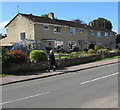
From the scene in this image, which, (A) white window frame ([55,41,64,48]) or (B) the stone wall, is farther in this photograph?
(A) white window frame ([55,41,64,48])

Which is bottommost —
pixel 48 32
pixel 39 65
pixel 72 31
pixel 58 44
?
pixel 39 65

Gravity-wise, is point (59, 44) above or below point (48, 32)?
below

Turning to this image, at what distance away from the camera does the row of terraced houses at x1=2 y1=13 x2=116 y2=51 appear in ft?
117

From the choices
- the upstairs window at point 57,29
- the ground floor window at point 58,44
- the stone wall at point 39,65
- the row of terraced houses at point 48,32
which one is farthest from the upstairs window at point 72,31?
the stone wall at point 39,65

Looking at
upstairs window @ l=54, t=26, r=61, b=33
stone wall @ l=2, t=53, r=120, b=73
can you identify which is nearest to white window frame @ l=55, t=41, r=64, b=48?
upstairs window @ l=54, t=26, r=61, b=33

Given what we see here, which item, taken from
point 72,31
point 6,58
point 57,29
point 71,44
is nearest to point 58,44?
point 57,29

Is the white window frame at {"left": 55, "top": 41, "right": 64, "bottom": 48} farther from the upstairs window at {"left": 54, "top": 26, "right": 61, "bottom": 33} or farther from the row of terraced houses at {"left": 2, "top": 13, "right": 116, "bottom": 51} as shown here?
the upstairs window at {"left": 54, "top": 26, "right": 61, "bottom": 33}

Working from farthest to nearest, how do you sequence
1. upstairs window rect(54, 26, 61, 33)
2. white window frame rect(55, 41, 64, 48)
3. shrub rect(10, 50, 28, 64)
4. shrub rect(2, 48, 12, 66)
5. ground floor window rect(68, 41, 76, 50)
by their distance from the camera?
ground floor window rect(68, 41, 76, 50)
upstairs window rect(54, 26, 61, 33)
white window frame rect(55, 41, 64, 48)
shrub rect(10, 50, 28, 64)
shrub rect(2, 48, 12, 66)

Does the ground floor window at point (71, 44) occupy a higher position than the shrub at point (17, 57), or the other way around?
the ground floor window at point (71, 44)

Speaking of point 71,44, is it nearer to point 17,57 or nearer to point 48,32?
point 48,32

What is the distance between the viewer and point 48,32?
37.4 meters

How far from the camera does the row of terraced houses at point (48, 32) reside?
35.7m

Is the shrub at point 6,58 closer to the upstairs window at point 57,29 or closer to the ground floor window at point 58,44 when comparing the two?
the ground floor window at point 58,44

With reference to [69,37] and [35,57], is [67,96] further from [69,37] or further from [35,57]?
[69,37]
